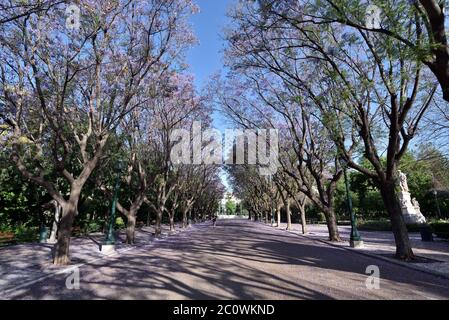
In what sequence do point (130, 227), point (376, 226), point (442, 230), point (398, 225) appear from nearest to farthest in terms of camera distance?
point (398, 225), point (130, 227), point (442, 230), point (376, 226)

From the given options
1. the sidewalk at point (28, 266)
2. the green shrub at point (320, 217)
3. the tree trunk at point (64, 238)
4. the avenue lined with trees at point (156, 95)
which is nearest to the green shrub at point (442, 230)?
the avenue lined with trees at point (156, 95)

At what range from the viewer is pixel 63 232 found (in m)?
12.0

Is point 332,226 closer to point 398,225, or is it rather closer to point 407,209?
point 398,225

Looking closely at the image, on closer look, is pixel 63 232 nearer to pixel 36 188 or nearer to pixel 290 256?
pixel 290 256

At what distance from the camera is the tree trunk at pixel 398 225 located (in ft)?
42.6

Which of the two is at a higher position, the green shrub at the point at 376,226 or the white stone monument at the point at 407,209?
the white stone monument at the point at 407,209

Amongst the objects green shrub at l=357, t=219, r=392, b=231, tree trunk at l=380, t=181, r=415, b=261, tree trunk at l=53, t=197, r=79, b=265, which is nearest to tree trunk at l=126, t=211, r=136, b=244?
tree trunk at l=53, t=197, r=79, b=265

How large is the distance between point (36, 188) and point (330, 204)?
20.6m

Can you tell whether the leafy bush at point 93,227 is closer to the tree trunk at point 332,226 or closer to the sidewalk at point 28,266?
the sidewalk at point 28,266

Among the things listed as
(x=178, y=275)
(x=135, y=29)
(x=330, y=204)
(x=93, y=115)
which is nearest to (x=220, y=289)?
(x=178, y=275)

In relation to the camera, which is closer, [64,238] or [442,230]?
[64,238]

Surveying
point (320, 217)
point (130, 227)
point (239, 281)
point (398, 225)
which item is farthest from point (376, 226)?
point (239, 281)

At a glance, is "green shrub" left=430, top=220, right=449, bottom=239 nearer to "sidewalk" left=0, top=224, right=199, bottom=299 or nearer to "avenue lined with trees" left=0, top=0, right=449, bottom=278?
"avenue lined with trees" left=0, top=0, right=449, bottom=278

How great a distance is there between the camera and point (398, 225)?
43.4 ft
